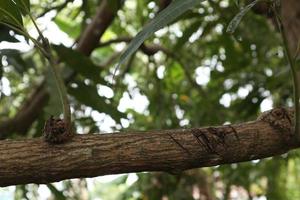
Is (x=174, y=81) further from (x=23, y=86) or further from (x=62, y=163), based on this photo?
(x=62, y=163)

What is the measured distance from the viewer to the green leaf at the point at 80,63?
3.39 ft

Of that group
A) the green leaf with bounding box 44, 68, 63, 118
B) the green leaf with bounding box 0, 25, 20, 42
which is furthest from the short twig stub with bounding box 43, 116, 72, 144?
the green leaf with bounding box 0, 25, 20, 42

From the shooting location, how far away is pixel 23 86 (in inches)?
66.4

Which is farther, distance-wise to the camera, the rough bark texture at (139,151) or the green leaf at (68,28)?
the green leaf at (68,28)

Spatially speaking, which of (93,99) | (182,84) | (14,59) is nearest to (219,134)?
(93,99)

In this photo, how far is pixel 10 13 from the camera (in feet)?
1.98

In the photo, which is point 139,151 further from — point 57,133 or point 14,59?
point 14,59

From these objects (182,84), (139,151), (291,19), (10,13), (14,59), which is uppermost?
(182,84)

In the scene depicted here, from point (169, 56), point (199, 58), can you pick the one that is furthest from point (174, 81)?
point (169, 56)

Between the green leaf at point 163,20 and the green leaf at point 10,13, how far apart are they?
5.9 inches

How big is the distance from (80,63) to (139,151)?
1.69ft

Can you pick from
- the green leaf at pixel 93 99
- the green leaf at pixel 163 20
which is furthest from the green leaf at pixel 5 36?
the green leaf at pixel 163 20

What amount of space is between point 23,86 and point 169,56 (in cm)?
54

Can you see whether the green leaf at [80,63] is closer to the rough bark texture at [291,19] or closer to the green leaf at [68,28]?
the rough bark texture at [291,19]
